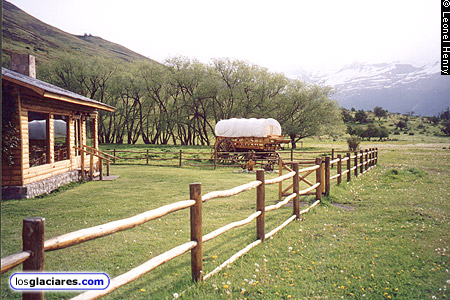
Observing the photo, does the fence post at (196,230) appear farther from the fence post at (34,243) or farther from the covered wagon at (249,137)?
the covered wagon at (249,137)

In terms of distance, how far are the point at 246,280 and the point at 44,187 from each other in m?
9.66

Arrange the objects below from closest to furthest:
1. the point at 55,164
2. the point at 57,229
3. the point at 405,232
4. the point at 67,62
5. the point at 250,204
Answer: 1. the point at 405,232
2. the point at 57,229
3. the point at 250,204
4. the point at 55,164
5. the point at 67,62

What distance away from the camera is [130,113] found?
151ft

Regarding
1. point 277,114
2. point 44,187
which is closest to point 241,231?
point 44,187

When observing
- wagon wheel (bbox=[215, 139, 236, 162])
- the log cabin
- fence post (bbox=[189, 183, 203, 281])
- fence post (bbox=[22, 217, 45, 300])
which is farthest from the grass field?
wagon wheel (bbox=[215, 139, 236, 162])

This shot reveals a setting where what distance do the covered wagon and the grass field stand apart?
11.6 m

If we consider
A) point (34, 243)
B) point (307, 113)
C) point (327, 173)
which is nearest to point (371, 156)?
point (327, 173)

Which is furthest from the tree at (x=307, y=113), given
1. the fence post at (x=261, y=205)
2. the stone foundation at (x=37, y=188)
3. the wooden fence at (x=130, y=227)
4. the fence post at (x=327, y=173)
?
the fence post at (x=261, y=205)

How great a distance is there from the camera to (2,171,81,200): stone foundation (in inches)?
394

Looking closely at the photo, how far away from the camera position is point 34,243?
2455 millimetres

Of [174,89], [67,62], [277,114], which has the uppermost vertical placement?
[67,62]

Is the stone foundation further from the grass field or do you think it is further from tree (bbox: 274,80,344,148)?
tree (bbox: 274,80,344,148)

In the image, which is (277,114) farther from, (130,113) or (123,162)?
(123,162)

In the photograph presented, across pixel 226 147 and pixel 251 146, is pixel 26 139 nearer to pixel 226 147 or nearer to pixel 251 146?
pixel 251 146
